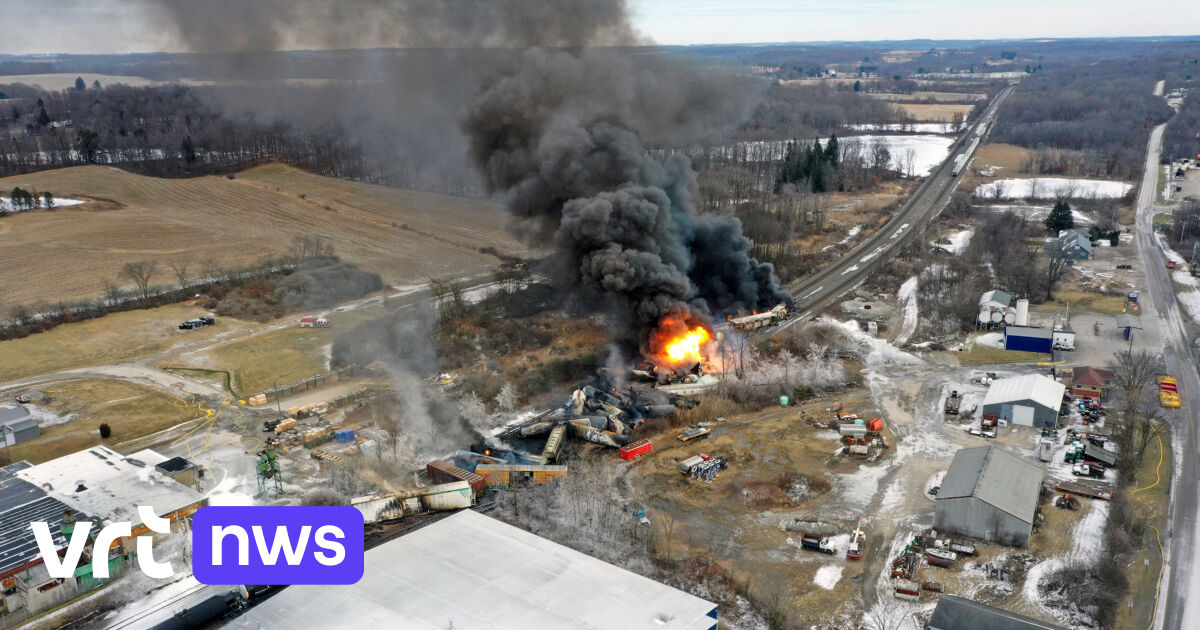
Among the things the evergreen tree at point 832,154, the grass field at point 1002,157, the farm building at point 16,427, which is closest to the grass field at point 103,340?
the farm building at point 16,427

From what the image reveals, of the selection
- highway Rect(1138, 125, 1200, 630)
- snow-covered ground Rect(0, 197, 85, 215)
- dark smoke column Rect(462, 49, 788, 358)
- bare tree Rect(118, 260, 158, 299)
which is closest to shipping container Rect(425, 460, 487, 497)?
dark smoke column Rect(462, 49, 788, 358)

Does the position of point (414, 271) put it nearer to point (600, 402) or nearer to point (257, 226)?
point (257, 226)

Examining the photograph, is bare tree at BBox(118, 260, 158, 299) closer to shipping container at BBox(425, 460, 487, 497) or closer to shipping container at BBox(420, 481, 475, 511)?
shipping container at BBox(425, 460, 487, 497)

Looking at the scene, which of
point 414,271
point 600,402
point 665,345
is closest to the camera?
point 600,402

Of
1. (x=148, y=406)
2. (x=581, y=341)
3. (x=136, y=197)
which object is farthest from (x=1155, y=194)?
(x=136, y=197)

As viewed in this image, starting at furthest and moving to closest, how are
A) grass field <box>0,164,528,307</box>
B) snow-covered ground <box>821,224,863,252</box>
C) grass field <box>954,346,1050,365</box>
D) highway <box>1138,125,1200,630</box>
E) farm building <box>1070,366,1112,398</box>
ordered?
1. snow-covered ground <box>821,224,863,252</box>
2. grass field <box>0,164,528,307</box>
3. grass field <box>954,346,1050,365</box>
4. farm building <box>1070,366,1112,398</box>
5. highway <box>1138,125,1200,630</box>
